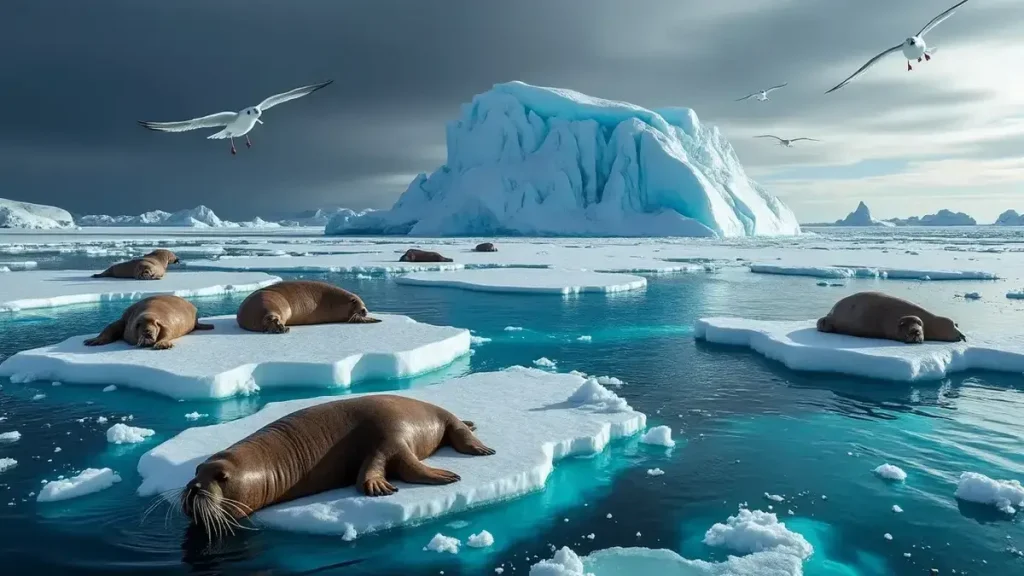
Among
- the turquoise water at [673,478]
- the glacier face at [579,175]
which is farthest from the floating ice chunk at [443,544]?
the glacier face at [579,175]

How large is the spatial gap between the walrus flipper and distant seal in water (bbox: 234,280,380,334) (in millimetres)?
1445

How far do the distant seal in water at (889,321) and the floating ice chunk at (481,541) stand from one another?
7.31 m

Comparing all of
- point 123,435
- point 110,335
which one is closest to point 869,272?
point 110,335

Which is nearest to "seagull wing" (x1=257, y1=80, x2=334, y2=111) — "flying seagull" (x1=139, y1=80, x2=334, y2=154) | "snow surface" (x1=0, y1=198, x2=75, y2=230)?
"flying seagull" (x1=139, y1=80, x2=334, y2=154)

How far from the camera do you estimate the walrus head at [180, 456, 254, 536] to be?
4.00 m

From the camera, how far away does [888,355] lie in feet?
26.9

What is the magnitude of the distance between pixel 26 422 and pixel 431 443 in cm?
380

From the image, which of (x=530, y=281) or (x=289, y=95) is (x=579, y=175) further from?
(x=289, y=95)

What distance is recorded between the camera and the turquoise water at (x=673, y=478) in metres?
3.83

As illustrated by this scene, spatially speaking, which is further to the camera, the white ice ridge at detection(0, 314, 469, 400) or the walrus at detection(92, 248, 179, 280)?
the walrus at detection(92, 248, 179, 280)

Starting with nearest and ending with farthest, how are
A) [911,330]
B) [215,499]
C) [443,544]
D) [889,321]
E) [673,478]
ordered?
1. [443,544]
2. [215,499]
3. [673,478]
4. [911,330]
5. [889,321]

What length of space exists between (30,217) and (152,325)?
365 ft

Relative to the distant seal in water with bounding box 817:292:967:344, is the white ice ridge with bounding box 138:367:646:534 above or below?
below

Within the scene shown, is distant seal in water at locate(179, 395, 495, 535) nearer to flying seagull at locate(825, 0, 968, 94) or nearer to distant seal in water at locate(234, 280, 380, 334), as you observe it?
distant seal in water at locate(234, 280, 380, 334)
